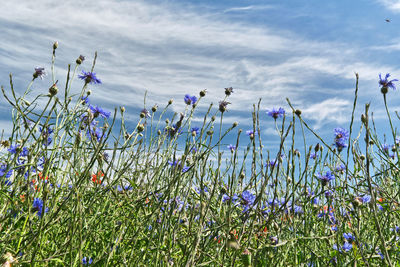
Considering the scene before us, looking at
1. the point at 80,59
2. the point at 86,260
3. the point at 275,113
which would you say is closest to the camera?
the point at 86,260

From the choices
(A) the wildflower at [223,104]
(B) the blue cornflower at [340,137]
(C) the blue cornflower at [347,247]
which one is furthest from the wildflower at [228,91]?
(C) the blue cornflower at [347,247]

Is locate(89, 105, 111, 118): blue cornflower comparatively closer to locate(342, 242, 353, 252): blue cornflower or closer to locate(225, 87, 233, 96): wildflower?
locate(225, 87, 233, 96): wildflower

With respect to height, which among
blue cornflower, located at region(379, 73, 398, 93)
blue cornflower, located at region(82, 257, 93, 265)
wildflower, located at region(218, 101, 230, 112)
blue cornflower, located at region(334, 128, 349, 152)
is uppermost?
blue cornflower, located at region(379, 73, 398, 93)

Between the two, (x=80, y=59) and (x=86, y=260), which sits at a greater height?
(x=80, y=59)

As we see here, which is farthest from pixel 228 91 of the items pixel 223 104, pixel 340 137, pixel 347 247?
pixel 347 247

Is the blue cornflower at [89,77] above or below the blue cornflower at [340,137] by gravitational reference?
above

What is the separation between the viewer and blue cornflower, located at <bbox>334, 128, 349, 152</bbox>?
1834mm

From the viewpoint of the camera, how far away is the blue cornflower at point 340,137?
1.83 m

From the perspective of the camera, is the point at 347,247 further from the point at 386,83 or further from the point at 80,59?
the point at 80,59

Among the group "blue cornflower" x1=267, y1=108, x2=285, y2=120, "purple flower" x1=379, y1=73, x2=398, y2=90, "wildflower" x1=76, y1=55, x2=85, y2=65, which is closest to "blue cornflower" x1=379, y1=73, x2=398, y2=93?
"purple flower" x1=379, y1=73, x2=398, y2=90

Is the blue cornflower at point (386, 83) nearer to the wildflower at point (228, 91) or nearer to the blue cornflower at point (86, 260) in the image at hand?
the wildflower at point (228, 91)

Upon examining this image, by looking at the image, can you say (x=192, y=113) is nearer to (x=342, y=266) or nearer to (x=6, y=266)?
(x=342, y=266)

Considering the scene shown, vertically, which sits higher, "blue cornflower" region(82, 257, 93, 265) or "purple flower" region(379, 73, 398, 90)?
"purple flower" region(379, 73, 398, 90)

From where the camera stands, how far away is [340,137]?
6.05 feet
